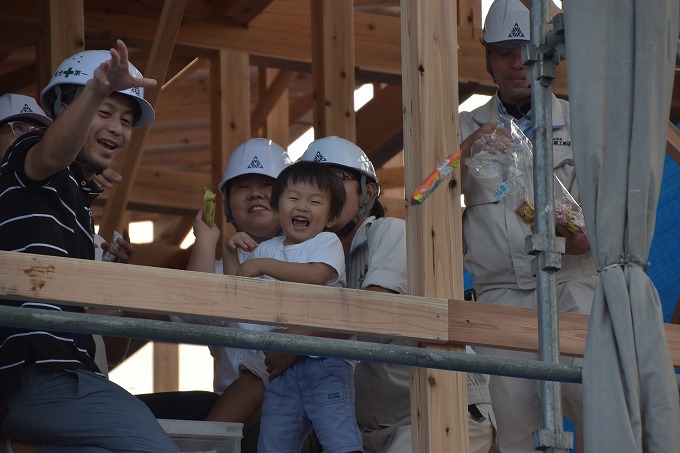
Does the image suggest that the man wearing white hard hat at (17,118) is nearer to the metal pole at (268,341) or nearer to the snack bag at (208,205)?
the snack bag at (208,205)

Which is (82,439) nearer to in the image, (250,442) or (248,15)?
(250,442)

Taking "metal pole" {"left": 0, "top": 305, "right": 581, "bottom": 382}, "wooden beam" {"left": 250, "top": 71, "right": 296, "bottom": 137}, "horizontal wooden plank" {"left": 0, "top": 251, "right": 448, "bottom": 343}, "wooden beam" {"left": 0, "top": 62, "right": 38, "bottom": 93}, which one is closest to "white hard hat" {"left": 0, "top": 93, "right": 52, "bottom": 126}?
"horizontal wooden plank" {"left": 0, "top": 251, "right": 448, "bottom": 343}

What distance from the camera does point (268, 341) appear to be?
360cm

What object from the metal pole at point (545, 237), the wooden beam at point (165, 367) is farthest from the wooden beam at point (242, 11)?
the wooden beam at point (165, 367)

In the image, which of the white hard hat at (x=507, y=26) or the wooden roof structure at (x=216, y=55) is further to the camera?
the wooden roof structure at (x=216, y=55)

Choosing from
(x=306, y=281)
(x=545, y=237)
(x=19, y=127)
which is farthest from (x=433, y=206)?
(x=19, y=127)

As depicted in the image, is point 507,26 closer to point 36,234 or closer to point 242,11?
point 242,11

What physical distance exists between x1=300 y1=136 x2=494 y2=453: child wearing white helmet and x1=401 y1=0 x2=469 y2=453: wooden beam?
53cm

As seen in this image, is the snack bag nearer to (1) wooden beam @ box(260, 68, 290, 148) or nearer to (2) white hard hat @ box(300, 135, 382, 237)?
(2) white hard hat @ box(300, 135, 382, 237)

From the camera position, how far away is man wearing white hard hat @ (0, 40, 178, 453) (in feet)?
13.1

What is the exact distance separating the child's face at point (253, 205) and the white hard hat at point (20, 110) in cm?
92

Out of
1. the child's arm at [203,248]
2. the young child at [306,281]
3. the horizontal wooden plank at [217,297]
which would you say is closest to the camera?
the horizontal wooden plank at [217,297]

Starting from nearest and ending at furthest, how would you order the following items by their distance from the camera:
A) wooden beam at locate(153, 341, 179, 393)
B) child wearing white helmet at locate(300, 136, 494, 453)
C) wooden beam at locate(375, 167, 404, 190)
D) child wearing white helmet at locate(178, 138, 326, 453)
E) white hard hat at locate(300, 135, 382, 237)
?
child wearing white helmet at locate(300, 136, 494, 453)
child wearing white helmet at locate(178, 138, 326, 453)
white hard hat at locate(300, 135, 382, 237)
wooden beam at locate(375, 167, 404, 190)
wooden beam at locate(153, 341, 179, 393)

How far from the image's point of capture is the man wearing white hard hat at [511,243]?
551 centimetres
